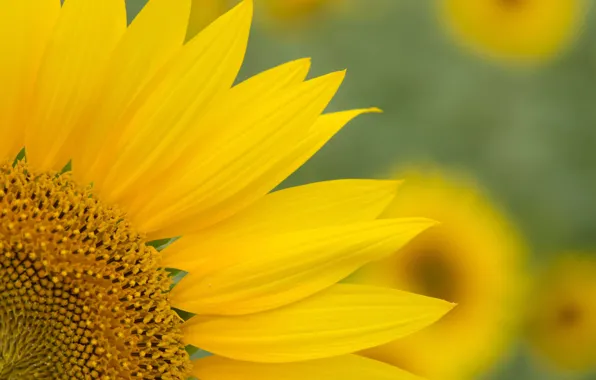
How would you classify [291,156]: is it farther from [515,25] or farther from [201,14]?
[515,25]

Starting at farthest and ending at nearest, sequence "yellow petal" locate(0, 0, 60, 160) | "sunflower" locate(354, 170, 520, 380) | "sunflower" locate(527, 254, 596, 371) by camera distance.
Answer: "sunflower" locate(527, 254, 596, 371)
"sunflower" locate(354, 170, 520, 380)
"yellow petal" locate(0, 0, 60, 160)

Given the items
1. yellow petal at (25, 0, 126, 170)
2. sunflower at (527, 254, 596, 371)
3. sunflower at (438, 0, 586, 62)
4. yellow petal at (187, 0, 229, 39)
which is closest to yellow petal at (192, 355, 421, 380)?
yellow petal at (25, 0, 126, 170)

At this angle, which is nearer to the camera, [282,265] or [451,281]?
[282,265]

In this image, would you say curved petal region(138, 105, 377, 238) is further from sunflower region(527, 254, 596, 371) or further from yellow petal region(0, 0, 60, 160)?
sunflower region(527, 254, 596, 371)

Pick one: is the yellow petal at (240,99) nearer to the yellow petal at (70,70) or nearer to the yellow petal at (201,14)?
the yellow petal at (70,70)

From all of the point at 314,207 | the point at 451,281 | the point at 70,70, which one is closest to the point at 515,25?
the point at 451,281

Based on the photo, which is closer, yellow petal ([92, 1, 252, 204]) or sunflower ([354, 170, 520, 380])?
yellow petal ([92, 1, 252, 204])

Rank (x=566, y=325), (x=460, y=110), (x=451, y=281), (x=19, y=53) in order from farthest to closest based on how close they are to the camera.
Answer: (x=460, y=110), (x=566, y=325), (x=451, y=281), (x=19, y=53)

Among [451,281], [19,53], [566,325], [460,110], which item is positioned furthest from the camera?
[460,110]
